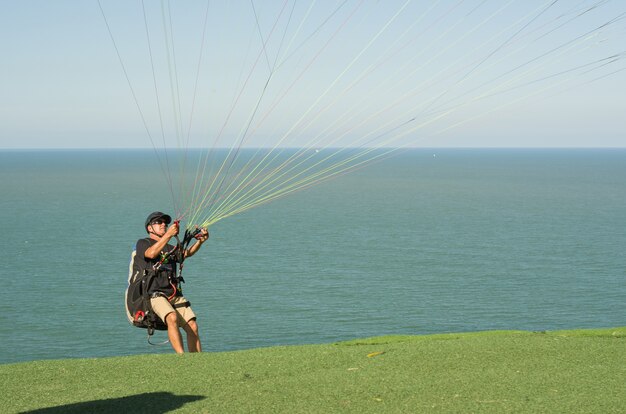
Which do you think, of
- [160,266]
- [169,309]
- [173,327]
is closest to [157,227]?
[160,266]

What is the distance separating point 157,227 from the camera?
10.2m

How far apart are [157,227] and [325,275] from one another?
30251 millimetres

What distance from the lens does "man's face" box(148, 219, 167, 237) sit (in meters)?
10.1

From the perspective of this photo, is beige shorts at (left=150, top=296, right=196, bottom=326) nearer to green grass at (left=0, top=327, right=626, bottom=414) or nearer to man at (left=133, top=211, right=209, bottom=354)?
man at (left=133, top=211, right=209, bottom=354)

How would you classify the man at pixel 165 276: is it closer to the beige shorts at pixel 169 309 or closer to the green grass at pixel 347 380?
the beige shorts at pixel 169 309

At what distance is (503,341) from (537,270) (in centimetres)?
3367

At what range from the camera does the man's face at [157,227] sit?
1014cm

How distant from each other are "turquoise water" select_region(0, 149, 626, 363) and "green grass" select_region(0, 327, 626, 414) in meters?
17.2

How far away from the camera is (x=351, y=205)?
282ft

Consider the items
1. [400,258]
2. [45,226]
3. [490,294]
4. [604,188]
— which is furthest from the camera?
[604,188]

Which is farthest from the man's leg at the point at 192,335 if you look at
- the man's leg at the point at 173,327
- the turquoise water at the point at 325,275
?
the turquoise water at the point at 325,275

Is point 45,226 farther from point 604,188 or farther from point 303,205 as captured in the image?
point 604,188

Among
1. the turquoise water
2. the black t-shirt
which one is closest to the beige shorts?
the black t-shirt

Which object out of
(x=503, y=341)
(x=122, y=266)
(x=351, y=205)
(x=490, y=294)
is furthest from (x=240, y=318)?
(x=351, y=205)
